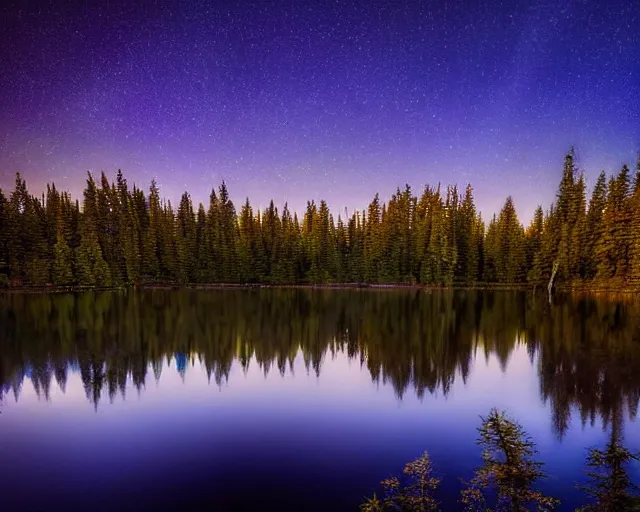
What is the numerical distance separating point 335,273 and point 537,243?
4259 cm

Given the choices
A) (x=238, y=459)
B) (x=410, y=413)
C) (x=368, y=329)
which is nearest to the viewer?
(x=238, y=459)

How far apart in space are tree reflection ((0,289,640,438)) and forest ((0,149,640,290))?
24705mm

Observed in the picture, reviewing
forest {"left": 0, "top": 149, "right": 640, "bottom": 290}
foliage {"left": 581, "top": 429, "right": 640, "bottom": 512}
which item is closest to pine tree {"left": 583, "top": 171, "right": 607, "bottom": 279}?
forest {"left": 0, "top": 149, "right": 640, "bottom": 290}

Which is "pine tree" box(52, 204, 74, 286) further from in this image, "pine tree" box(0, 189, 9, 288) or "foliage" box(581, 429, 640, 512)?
"foliage" box(581, 429, 640, 512)

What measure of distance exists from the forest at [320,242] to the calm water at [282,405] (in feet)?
129

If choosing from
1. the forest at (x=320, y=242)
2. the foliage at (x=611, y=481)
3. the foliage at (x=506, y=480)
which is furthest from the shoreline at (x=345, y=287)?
the foliage at (x=506, y=480)

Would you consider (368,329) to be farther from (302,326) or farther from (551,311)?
(551,311)

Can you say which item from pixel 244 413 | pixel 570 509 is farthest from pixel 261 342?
pixel 570 509

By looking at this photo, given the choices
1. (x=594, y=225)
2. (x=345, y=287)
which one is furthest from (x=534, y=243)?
(x=345, y=287)

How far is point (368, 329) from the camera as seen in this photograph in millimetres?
35281

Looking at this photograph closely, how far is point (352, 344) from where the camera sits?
29656 mm

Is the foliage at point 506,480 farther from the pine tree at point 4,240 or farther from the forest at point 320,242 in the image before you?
the pine tree at point 4,240

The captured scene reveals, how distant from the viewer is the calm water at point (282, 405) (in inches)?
449

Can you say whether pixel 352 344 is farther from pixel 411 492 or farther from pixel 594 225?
pixel 594 225
